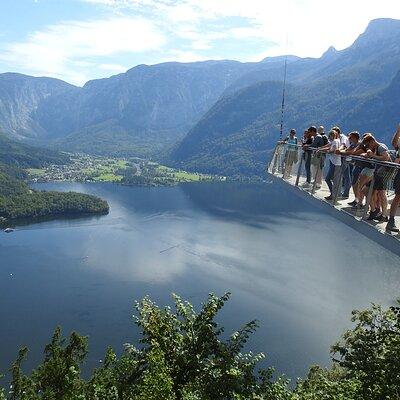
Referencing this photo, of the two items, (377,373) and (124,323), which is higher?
(377,373)

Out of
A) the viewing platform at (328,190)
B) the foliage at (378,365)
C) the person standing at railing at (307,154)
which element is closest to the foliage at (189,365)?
the foliage at (378,365)

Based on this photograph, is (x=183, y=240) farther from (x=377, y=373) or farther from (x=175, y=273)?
(x=377, y=373)

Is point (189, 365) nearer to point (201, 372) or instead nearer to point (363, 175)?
point (201, 372)

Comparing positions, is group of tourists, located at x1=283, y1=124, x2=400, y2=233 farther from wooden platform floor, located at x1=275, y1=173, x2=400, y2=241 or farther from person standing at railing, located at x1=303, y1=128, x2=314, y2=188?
wooden platform floor, located at x1=275, y1=173, x2=400, y2=241

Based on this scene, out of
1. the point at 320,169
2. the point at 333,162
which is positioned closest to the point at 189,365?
the point at 333,162

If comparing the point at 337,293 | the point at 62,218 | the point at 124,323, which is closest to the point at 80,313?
the point at 124,323

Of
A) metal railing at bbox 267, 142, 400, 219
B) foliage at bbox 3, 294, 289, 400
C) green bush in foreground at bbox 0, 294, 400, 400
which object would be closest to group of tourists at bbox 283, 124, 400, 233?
metal railing at bbox 267, 142, 400, 219
